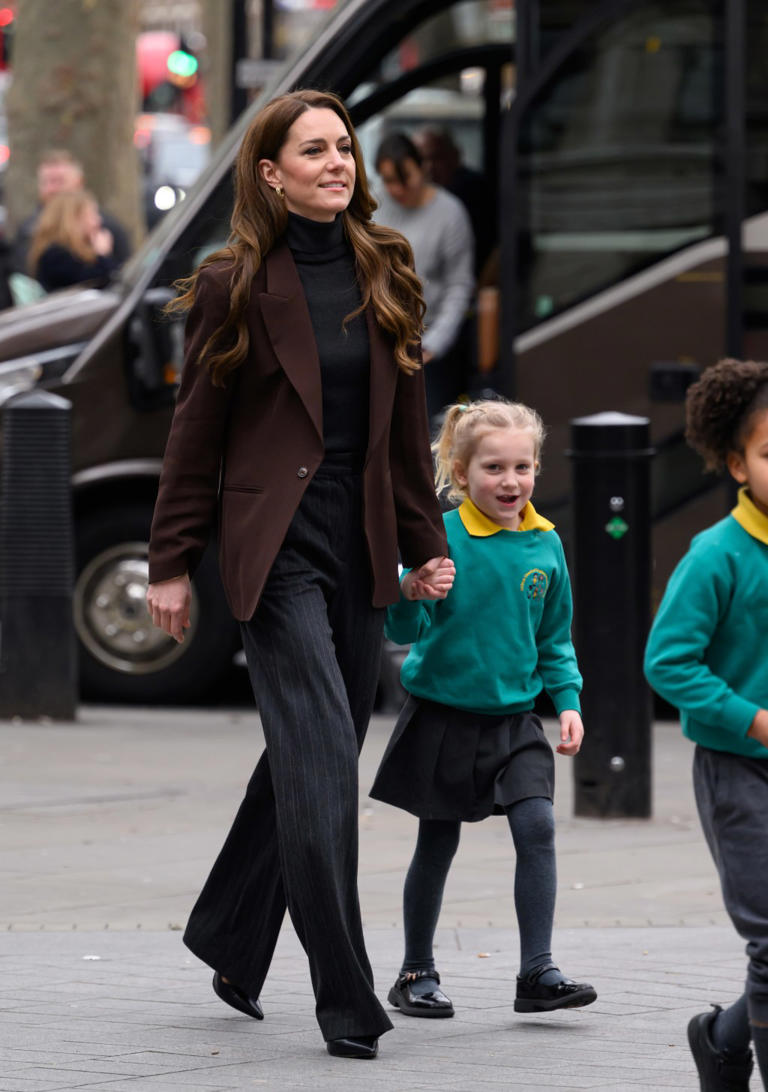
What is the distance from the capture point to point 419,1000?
5.07 m

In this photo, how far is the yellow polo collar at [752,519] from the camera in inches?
160

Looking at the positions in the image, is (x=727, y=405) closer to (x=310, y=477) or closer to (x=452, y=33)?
(x=310, y=477)

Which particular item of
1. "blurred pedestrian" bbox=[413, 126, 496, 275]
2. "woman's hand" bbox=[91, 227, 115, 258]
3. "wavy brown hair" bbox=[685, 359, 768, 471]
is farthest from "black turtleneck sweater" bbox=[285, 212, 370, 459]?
"woman's hand" bbox=[91, 227, 115, 258]

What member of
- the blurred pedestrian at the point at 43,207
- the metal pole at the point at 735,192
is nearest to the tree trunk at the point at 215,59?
the blurred pedestrian at the point at 43,207

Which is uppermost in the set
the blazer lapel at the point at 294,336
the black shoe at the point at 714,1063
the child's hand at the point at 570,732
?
the blazer lapel at the point at 294,336

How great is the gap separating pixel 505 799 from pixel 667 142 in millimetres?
5204

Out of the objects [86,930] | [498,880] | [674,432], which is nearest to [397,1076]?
[86,930]

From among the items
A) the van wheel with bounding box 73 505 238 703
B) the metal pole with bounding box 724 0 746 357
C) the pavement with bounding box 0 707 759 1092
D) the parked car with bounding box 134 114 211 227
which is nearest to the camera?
the pavement with bounding box 0 707 759 1092

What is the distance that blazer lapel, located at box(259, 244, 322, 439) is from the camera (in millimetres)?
4691

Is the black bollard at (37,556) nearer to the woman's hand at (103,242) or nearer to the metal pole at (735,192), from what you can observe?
the metal pole at (735,192)

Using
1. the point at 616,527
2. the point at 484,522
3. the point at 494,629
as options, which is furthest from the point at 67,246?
the point at 494,629

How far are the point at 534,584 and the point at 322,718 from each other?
0.68 meters

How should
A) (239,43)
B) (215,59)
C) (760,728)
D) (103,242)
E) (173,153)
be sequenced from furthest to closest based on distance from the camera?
(173,153), (215,59), (239,43), (103,242), (760,728)

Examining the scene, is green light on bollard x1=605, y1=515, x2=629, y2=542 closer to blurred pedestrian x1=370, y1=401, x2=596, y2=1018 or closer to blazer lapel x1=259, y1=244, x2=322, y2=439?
blurred pedestrian x1=370, y1=401, x2=596, y2=1018
